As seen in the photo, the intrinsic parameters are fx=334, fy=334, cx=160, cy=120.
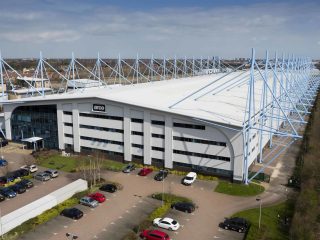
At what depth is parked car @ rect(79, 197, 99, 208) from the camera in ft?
73.8

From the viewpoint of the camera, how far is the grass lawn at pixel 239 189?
24609 millimetres

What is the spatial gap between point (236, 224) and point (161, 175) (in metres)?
9.13

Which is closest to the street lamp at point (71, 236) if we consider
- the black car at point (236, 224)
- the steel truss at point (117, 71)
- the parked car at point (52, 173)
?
the black car at point (236, 224)

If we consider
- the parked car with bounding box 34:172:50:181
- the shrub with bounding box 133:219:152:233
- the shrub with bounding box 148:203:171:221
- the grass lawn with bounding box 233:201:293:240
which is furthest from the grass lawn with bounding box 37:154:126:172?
the grass lawn with bounding box 233:201:293:240

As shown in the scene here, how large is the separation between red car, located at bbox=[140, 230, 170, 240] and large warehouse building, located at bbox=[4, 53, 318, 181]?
10.2 m

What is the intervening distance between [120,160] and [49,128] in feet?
30.4

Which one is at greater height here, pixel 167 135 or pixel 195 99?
pixel 195 99

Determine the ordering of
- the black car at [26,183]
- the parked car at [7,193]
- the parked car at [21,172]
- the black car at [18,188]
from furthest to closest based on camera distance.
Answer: the parked car at [21,172] → the black car at [26,183] → the black car at [18,188] → the parked car at [7,193]

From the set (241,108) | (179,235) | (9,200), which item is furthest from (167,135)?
(9,200)

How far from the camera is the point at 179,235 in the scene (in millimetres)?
18969

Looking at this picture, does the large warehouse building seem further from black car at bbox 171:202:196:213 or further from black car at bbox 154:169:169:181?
black car at bbox 171:202:196:213

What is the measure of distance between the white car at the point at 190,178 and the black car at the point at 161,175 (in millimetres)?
1920

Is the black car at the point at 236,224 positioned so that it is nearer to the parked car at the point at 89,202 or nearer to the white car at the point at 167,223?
the white car at the point at 167,223

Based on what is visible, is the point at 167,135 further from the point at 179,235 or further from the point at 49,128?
the point at 49,128
